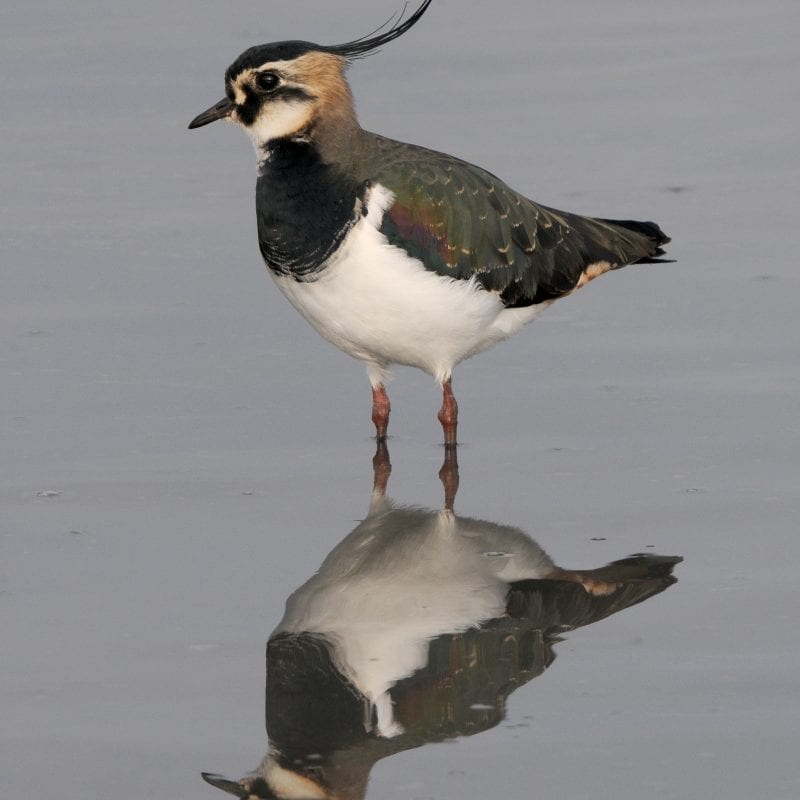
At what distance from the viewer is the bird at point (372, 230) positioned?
8875mm

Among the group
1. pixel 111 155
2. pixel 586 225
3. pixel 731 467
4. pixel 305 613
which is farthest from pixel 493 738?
pixel 111 155

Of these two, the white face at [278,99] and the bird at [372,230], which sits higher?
the white face at [278,99]

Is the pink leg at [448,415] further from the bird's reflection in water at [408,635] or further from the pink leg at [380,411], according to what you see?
the bird's reflection in water at [408,635]

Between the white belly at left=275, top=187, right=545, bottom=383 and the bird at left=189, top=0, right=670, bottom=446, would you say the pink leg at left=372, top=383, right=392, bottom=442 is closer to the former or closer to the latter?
the bird at left=189, top=0, right=670, bottom=446

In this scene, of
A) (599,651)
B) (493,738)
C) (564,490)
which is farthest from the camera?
(564,490)

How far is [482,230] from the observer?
9445mm

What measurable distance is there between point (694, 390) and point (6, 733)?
444 cm

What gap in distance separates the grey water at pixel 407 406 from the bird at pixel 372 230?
0.49 metres

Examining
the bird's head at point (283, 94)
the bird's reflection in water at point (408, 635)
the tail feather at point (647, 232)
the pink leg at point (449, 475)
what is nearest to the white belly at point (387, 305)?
the pink leg at point (449, 475)

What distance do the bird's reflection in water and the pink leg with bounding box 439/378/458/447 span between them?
0.67m

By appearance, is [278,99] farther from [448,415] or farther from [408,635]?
[408,635]

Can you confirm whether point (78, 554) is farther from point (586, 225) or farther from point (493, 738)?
point (586, 225)

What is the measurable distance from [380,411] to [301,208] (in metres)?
1.13

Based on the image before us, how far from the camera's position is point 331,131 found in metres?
9.16
